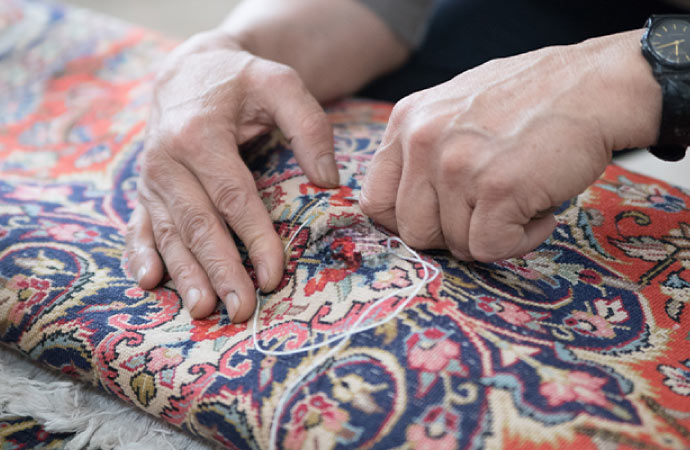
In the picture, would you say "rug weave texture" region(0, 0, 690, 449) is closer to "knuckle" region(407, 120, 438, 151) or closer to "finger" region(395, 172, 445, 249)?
"finger" region(395, 172, 445, 249)

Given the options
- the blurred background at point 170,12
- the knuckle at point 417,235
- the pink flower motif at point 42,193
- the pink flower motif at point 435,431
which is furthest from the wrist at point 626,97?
the blurred background at point 170,12

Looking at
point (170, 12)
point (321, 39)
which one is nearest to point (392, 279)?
point (321, 39)

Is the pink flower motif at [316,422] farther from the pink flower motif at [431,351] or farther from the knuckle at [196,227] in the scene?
the knuckle at [196,227]

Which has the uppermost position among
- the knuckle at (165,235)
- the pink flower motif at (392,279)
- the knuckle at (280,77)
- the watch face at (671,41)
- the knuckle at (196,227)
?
the watch face at (671,41)

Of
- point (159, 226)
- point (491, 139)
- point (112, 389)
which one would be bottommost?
point (112, 389)

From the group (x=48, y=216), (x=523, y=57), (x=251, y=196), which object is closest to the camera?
(x=523, y=57)

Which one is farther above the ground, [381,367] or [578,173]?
[578,173]

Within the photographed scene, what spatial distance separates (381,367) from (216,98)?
464 millimetres

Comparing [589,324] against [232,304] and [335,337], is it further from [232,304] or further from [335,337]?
[232,304]

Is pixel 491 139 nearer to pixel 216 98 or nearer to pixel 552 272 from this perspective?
pixel 552 272

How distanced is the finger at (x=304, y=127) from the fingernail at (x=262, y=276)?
0.15 m

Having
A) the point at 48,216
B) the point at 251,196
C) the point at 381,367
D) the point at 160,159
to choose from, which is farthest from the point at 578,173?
the point at 48,216

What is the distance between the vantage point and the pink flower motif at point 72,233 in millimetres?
910

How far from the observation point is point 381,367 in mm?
612
